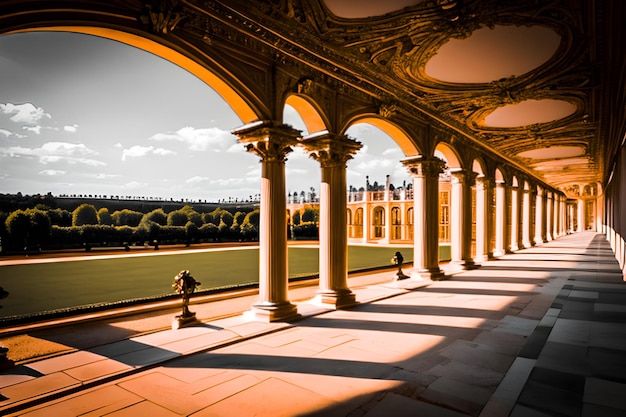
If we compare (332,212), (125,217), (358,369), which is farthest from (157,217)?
(358,369)

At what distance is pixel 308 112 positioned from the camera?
8.86 meters

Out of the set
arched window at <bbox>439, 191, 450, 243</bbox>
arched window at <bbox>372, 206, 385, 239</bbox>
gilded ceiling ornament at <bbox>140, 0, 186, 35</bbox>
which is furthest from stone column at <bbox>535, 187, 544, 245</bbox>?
gilded ceiling ornament at <bbox>140, 0, 186, 35</bbox>

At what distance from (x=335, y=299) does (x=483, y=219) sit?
13165 millimetres

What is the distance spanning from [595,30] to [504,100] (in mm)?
4644

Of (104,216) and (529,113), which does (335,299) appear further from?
(104,216)

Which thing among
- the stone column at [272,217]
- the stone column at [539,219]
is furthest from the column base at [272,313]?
the stone column at [539,219]

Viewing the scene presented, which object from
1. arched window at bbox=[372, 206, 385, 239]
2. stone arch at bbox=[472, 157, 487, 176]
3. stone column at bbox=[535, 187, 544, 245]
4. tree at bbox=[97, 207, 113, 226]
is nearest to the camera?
stone arch at bbox=[472, 157, 487, 176]

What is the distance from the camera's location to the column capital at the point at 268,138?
7.48m

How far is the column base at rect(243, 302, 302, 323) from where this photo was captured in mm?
7434

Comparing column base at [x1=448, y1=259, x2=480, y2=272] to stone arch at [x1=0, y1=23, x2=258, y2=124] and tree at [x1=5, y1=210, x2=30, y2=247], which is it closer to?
stone arch at [x1=0, y1=23, x2=258, y2=124]

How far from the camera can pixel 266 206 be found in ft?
25.5

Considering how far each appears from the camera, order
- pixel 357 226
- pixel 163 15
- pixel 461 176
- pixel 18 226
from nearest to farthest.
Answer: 1. pixel 163 15
2. pixel 461 176
3. pixel 18 226
4. pixel 357 226

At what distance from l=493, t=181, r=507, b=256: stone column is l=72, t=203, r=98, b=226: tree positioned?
33.1 meters

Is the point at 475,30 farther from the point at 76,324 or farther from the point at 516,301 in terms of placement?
the point at 76,324
